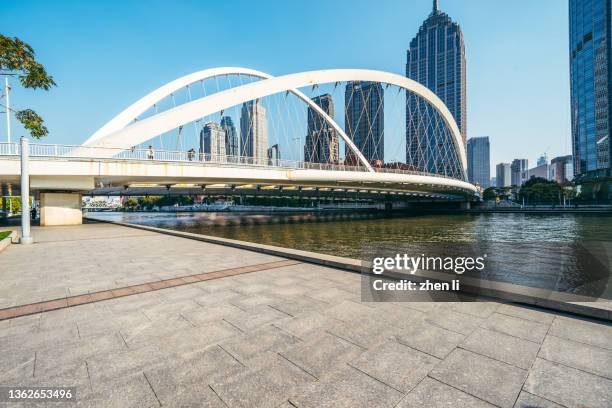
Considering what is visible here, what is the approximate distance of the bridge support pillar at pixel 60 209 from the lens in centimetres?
2259

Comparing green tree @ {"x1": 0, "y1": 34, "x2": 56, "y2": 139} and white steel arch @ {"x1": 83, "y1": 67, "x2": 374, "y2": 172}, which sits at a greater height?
white steel arch @ {"x1": 83, "y1": 67, "x2": 374, "y2": 172}

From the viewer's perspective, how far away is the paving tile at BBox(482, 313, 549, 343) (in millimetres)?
3643

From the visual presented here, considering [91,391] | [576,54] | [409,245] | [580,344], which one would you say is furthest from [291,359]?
[576,54]

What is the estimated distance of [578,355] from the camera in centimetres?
316

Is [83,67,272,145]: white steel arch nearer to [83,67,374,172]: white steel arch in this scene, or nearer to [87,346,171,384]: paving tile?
[83,67,374,172]: white steel arch

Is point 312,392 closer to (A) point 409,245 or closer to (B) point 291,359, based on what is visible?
(B) point 291,359

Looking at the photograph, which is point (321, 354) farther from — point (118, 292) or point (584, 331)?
point (118, 292)

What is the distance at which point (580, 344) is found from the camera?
11.1 ft

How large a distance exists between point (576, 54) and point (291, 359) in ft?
461

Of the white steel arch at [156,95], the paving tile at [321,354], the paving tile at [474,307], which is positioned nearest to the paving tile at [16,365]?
the paving tile at [321,354]

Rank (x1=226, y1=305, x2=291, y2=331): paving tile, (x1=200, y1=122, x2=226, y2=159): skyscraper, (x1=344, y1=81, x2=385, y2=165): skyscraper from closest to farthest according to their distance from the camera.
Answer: (x1=226, y1=305, x2=291, y2=331): paving tile
(x1=200, y1=122, x2=226, y2=159): skyscraper
(x1=344, y1=81, x2=385, y2=165): skyscraper

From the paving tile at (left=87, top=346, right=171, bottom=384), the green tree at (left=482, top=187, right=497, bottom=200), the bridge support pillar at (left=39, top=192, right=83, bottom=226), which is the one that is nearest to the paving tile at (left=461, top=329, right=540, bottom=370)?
the paving tile at (left=87, top=346, right=171, bottom=384)

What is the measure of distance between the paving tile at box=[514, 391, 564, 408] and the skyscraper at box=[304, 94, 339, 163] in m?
40.2

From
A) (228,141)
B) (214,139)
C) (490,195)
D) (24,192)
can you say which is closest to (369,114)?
(214,139)
